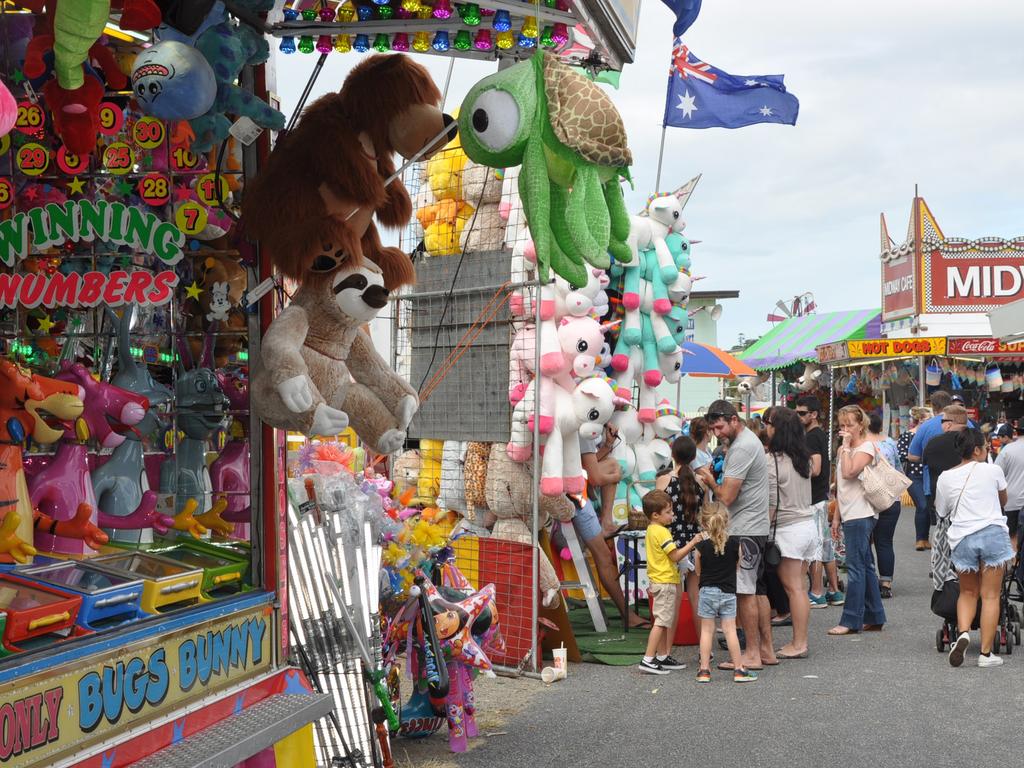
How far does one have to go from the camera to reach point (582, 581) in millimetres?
9008

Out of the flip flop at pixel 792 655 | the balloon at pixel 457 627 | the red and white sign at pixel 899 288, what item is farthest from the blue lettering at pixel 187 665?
the red and white sign at pixel 899 288

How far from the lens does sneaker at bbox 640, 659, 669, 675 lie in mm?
7871

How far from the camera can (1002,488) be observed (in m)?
7.97

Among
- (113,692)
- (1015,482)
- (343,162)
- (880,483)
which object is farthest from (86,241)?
(1015,482)

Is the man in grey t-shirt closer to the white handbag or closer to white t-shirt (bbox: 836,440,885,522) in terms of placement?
white t-shirt (bbox: 836,440,885,522)

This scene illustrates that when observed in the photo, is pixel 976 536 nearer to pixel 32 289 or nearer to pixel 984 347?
pixel 32 289

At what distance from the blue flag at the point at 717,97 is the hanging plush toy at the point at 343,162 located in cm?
869

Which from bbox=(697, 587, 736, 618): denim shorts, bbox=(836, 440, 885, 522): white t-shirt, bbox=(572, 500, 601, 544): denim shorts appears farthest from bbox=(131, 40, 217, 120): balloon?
bbox=(836, 440, 885, 522): white t-shirt

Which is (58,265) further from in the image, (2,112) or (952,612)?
(952,612)

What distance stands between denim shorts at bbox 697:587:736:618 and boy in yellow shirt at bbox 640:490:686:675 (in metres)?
0.22

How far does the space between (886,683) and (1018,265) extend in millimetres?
16198

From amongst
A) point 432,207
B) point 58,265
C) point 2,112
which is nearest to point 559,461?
point 432,207

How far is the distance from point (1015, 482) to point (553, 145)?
7018 mm

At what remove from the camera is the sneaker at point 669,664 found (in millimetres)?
7940
